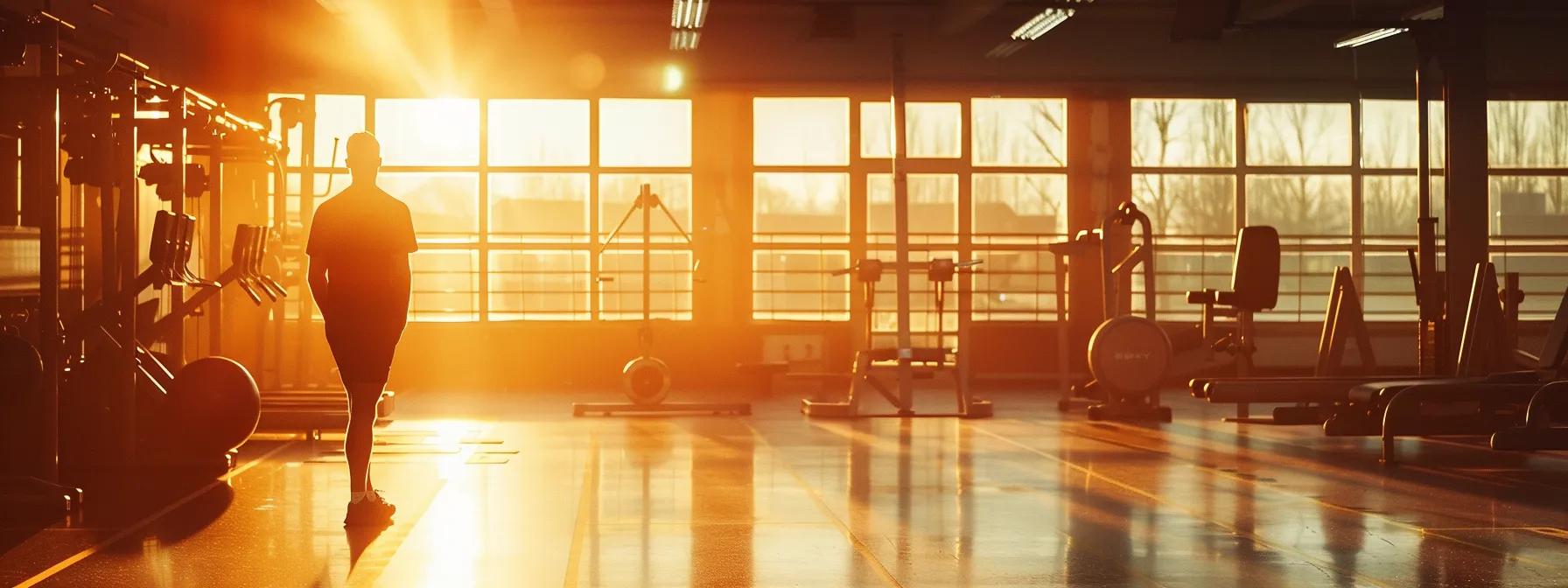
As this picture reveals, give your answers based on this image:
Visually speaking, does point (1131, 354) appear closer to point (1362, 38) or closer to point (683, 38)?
point (1362, 38)

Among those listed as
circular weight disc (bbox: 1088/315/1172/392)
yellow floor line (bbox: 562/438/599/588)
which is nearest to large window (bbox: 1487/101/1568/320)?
circular weight disc (bbox: 1088/315/1172/392)

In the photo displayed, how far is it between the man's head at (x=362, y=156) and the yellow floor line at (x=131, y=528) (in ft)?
4.38

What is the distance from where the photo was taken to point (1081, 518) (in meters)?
4.85

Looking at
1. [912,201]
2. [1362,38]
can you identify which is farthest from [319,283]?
[912,201]

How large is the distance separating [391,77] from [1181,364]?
24.4ft

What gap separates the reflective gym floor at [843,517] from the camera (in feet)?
12.6

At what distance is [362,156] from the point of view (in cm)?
468

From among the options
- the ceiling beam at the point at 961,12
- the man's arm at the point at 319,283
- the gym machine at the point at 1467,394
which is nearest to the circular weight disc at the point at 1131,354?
the gym machine at the point at 1467,394

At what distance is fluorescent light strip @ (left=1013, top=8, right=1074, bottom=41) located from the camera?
355 inches

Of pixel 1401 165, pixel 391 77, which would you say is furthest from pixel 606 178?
pixel 1401 165

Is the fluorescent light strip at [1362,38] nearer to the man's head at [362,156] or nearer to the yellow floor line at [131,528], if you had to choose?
the man's head at [362,156]

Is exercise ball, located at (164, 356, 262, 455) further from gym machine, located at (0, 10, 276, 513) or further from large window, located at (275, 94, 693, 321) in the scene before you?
large window, located at (275, 94, 693, 321)

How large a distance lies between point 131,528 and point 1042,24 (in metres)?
6.54

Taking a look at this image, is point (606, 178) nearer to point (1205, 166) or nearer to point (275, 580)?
point (1205, 166)
